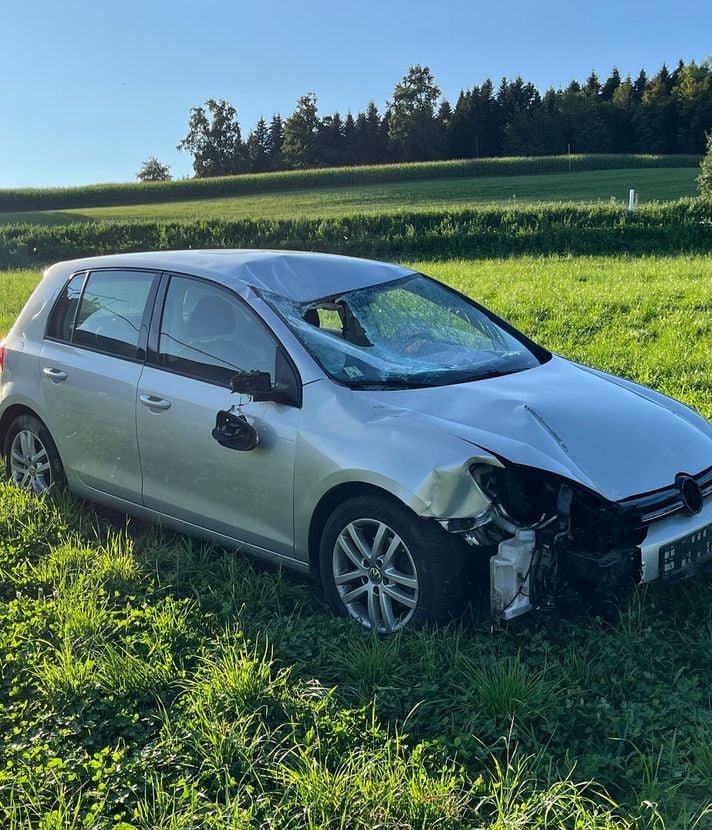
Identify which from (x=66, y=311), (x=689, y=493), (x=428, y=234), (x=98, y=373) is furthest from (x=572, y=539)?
(x=428, y=234)

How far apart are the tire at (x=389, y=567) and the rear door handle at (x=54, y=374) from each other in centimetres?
214

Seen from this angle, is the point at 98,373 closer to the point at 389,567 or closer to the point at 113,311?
the point at 113,311

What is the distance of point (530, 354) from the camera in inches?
179

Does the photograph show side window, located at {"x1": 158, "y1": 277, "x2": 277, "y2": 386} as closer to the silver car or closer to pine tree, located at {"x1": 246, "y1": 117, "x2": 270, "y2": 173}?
the silver car

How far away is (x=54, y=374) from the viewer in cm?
486

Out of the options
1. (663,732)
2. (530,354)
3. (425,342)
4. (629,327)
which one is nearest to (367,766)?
(663,732)

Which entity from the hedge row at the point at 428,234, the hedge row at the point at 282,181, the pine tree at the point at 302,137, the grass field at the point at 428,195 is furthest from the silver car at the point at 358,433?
the pine tree at the point at 302,137

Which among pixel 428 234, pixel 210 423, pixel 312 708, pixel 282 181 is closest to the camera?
pixel 312 708

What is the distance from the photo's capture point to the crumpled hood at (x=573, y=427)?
329 centimetres

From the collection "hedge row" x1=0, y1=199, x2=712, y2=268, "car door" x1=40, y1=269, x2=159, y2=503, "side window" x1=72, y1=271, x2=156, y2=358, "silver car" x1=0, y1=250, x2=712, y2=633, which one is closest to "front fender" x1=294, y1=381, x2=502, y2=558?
"silver car" x1=0, y1=250, x2=712, y2=633

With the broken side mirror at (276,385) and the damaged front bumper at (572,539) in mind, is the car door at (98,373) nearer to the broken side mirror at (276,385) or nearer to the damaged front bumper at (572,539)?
the broken side mirror at (276,385)

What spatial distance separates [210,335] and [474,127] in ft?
297

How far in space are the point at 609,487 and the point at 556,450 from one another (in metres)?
0.25

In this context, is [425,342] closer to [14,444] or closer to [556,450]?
[556,450]
